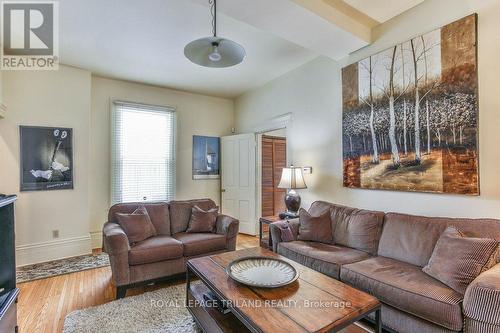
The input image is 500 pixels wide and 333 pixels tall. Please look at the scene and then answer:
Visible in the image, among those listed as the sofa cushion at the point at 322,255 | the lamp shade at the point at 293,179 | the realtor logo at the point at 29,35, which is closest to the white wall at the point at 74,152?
the realtor logo at the point at 29,35

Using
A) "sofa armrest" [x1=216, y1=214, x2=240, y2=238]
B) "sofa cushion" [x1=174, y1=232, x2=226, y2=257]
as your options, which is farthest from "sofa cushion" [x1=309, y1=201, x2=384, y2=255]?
"sofa cushion" [x1=174, y1=232, x2=226, y2=257]

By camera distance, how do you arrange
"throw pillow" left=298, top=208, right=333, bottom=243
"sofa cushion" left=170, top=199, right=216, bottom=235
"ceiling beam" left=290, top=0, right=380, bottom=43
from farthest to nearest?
"sofa cushion" left=170, top=199, right=216, bottom=235 → "throw pillow" left=298, top=208, right=333, bottom=243 → "ceiling beam" left=290, top=0, right=380, bottom=43

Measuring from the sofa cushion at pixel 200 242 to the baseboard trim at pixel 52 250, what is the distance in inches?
68.3

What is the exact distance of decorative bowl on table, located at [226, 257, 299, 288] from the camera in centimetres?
163

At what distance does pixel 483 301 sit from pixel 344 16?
2.61 m

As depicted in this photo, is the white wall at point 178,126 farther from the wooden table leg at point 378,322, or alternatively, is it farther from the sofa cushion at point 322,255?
the wooden table leg at point 378,322

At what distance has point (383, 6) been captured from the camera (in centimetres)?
253

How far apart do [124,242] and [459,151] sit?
3.17 meters

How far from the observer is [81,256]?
12.2 feet

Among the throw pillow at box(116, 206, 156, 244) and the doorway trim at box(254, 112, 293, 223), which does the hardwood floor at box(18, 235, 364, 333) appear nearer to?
the throw pillow at box(116, 206, 156, 244)

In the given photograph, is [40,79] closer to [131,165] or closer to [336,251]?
[131,165]

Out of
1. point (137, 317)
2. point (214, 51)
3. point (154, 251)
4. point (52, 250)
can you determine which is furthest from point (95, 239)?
point (214, 51)

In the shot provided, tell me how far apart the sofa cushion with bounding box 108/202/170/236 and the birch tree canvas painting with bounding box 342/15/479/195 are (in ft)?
7.65

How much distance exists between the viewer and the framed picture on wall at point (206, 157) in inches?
202
